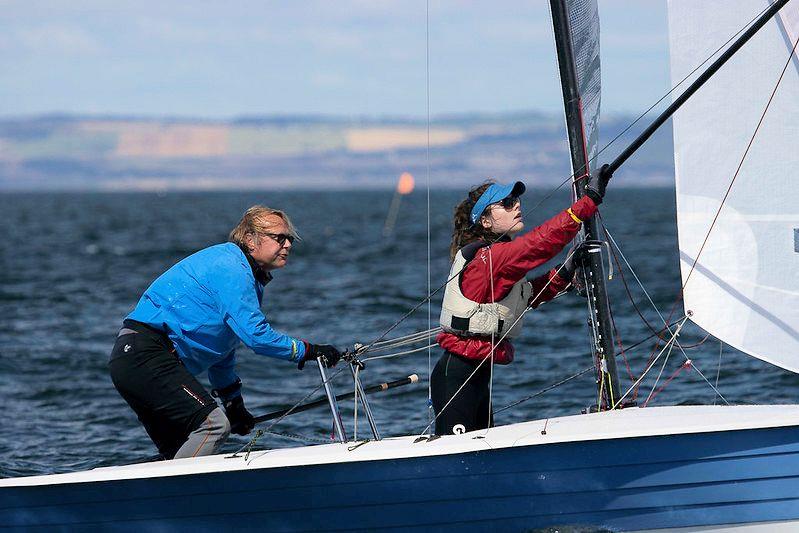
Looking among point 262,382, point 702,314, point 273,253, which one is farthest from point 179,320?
point 262,382

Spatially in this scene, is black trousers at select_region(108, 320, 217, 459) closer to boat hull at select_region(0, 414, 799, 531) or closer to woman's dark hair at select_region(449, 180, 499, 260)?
boat hull at select_region(0, 414, 799, 531)

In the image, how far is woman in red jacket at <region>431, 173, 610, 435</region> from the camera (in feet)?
17.5

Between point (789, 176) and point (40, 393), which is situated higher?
point (789, 176)

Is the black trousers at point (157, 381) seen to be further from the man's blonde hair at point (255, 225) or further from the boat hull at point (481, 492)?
the man's blonde hair at point (255, 225)

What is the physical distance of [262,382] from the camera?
10.7 m

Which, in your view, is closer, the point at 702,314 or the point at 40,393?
the point at 702,314

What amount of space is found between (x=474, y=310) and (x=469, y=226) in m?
0.43

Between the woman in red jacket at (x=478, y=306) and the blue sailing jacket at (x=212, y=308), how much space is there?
69 centimetres

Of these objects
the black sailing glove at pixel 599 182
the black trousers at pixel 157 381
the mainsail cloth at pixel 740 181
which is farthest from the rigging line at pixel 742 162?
the black trousers at pixel 157 381

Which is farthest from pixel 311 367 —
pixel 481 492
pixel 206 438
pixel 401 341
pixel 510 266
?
pixel 481 492

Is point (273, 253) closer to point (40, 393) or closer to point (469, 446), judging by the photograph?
point (469, 446)

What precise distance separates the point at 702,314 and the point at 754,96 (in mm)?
1081

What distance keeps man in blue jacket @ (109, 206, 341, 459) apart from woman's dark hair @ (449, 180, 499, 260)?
31.3 inches

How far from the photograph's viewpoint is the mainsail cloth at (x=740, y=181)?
5.77 meters
